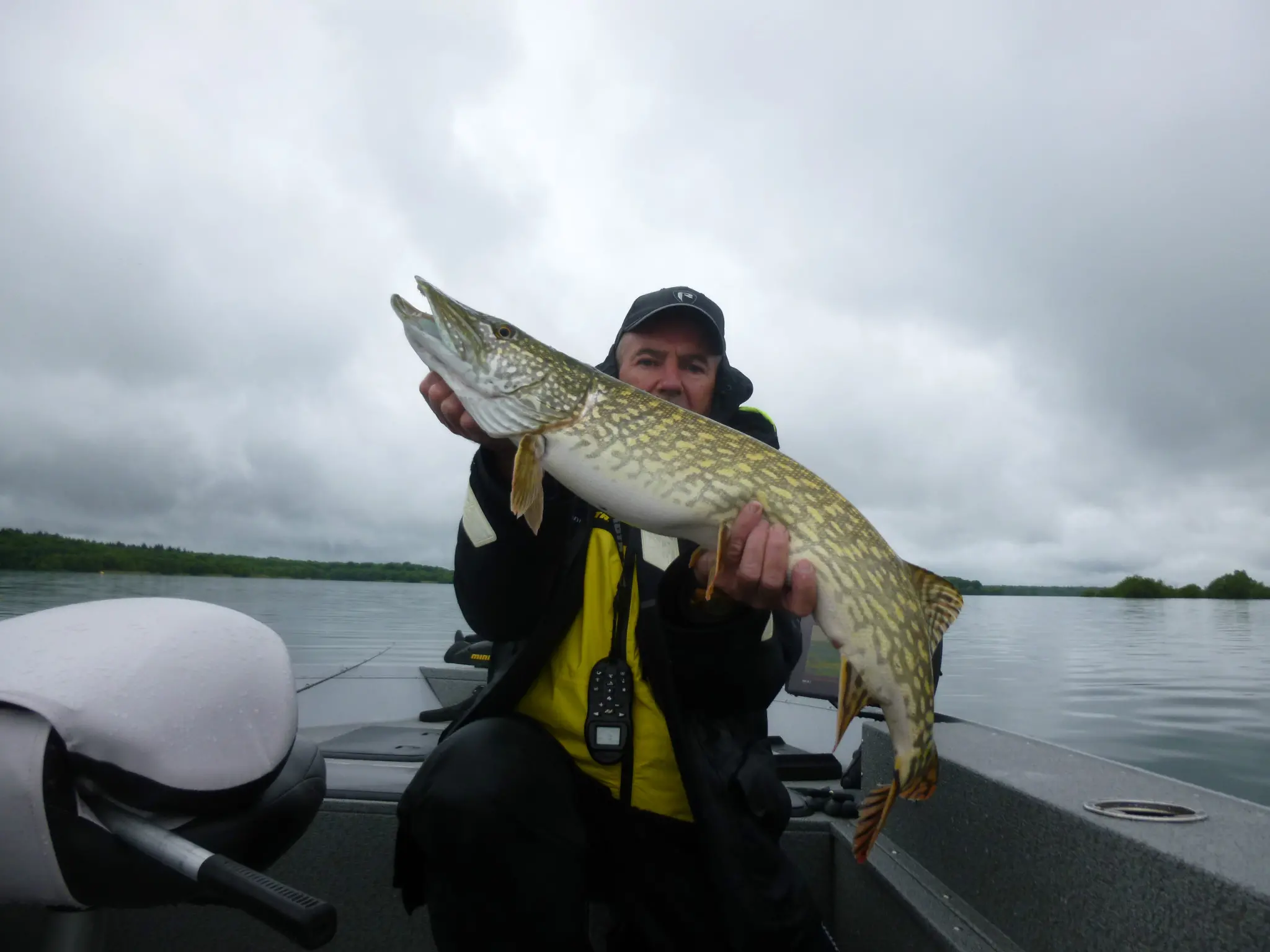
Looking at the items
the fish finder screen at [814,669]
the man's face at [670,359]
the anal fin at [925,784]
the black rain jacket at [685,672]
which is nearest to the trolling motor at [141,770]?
the black rain jacket at [685,672]

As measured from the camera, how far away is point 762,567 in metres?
1.97

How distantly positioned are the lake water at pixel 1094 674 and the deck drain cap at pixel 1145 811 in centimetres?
340

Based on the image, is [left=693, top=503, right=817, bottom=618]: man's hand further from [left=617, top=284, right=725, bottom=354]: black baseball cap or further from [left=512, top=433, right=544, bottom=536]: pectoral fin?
[left=617, top=284, right=725, bottom=354]: black baseball cap

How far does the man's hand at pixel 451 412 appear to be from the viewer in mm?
2164

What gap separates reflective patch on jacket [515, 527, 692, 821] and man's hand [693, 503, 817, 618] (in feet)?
1.09

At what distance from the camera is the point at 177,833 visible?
4.00 ft

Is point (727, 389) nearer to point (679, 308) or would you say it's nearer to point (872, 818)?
point (679, 308)

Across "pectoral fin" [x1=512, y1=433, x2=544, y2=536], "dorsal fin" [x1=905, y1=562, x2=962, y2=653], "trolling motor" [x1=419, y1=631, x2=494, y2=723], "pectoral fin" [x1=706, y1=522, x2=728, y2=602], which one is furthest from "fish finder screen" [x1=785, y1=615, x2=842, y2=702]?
"pectoral fin" [x1=512, y1=433, x2=544, y2=536]

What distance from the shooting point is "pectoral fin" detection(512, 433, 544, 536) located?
1962 millimetres

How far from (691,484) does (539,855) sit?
94cm

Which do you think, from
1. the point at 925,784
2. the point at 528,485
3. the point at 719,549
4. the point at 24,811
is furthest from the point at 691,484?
the point at 24,811

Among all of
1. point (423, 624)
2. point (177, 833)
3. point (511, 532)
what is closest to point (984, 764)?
point (511, 532)

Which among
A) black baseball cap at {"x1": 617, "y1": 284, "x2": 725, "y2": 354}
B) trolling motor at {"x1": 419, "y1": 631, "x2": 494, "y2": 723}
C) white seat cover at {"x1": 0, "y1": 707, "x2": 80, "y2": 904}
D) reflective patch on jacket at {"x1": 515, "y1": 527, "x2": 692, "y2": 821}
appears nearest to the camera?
white seat cover at {"x1": 0, "y1": 707, "x2": 80, "y2": 904}

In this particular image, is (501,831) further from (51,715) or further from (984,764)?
(984,764)
